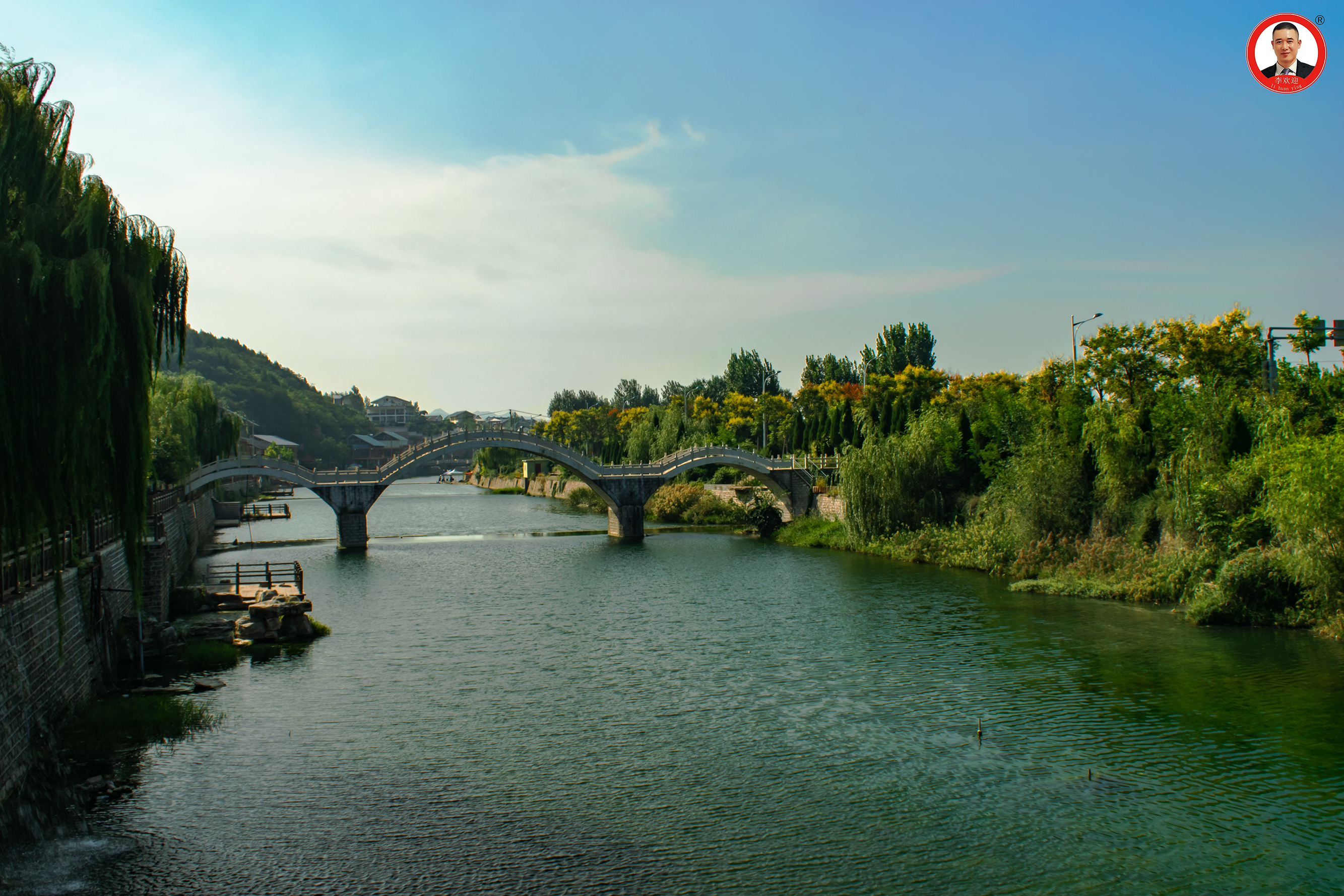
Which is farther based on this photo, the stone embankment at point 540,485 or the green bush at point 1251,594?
the stone embankment at point 540,485

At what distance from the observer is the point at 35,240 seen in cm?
1162

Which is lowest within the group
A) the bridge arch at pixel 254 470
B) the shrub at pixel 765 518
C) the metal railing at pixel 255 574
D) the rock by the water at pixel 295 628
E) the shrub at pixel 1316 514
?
the rock by the water at pixel 295 628

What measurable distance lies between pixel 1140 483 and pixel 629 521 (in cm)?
2919

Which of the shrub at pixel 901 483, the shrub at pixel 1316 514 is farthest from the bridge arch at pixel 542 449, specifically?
the shrub at pixel 1316 514

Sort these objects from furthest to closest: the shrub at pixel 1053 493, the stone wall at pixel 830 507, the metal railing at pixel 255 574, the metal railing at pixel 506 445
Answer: the stone wall at pixel 830 507
the metal railing at pixel 506 445
the shrub at pixel 1053 493
the metal railing at pixel 255 574

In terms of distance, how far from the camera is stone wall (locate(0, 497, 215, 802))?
13188 millimetres

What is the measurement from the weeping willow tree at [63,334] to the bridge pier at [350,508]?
37257 mm

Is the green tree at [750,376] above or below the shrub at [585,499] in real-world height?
above

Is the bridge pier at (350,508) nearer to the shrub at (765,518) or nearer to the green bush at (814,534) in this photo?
the shrub at (765,518)

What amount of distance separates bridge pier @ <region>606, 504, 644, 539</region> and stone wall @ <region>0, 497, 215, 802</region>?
98.9 feet

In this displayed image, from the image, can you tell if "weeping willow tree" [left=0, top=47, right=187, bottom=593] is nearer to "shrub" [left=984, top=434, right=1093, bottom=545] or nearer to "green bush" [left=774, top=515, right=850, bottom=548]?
"shrub" [left=984, top=434, right=1093, bottom=545]

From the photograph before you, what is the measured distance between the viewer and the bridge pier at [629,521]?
178 feet

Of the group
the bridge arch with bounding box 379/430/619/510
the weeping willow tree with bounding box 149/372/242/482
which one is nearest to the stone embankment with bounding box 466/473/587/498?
the bridge arch with bounding box 379/430/619/510

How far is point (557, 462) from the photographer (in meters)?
55.6
